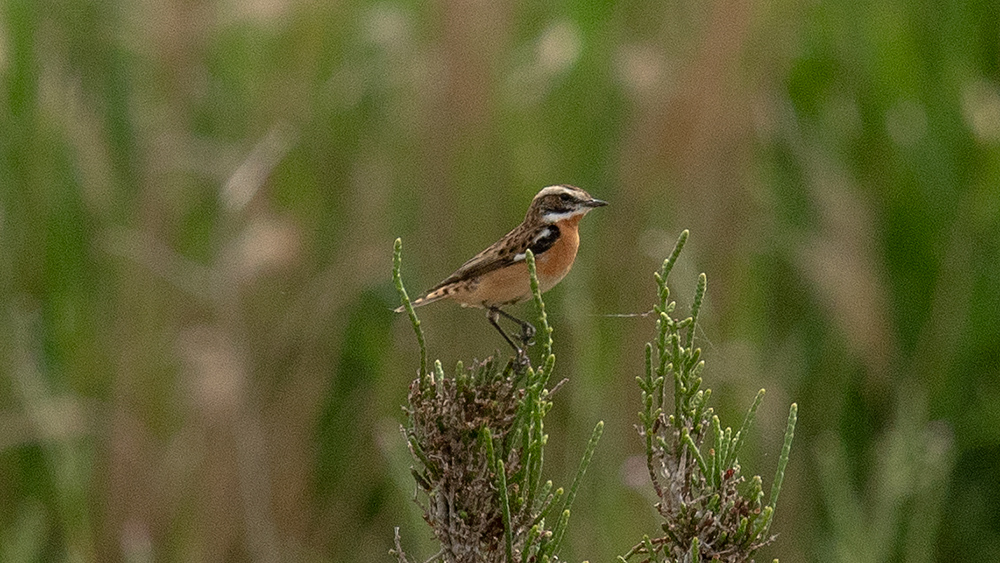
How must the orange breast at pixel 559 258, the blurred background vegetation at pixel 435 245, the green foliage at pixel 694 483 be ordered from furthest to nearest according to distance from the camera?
1. the blurred background vegetation at pixel 435 245
2. the orange breast at pixel 559 258
3. the green foliage at pixel 694 483

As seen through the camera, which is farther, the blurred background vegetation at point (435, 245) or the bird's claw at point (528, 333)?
the blurred background vegetation at point (435, 245)

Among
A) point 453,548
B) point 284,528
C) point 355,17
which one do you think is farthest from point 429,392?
point 355,17

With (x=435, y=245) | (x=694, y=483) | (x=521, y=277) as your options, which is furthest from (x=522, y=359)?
(x=435, y=245)

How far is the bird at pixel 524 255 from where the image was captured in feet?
4.58

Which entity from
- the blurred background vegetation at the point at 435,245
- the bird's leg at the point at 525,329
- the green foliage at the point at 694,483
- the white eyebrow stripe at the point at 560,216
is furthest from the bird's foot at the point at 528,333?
the blurred background vegetation at the point at 435,245

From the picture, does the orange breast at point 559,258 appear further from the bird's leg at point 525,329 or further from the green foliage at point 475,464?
the green foliage at point 475,464

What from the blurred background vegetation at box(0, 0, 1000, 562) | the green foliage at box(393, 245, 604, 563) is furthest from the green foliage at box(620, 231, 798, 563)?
the blurred background vegetation at box(0, 0, 1000, 562)

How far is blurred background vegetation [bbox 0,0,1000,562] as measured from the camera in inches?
110

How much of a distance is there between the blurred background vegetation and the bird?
119cm

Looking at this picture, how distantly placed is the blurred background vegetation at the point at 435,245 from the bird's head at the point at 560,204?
1216 millimetres

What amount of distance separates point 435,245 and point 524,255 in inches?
57.4

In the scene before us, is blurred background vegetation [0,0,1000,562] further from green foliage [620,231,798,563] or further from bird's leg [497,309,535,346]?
green foliage [620,231,798,563]

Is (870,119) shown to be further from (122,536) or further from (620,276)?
(122,536)

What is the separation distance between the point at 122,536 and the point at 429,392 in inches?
80.1
